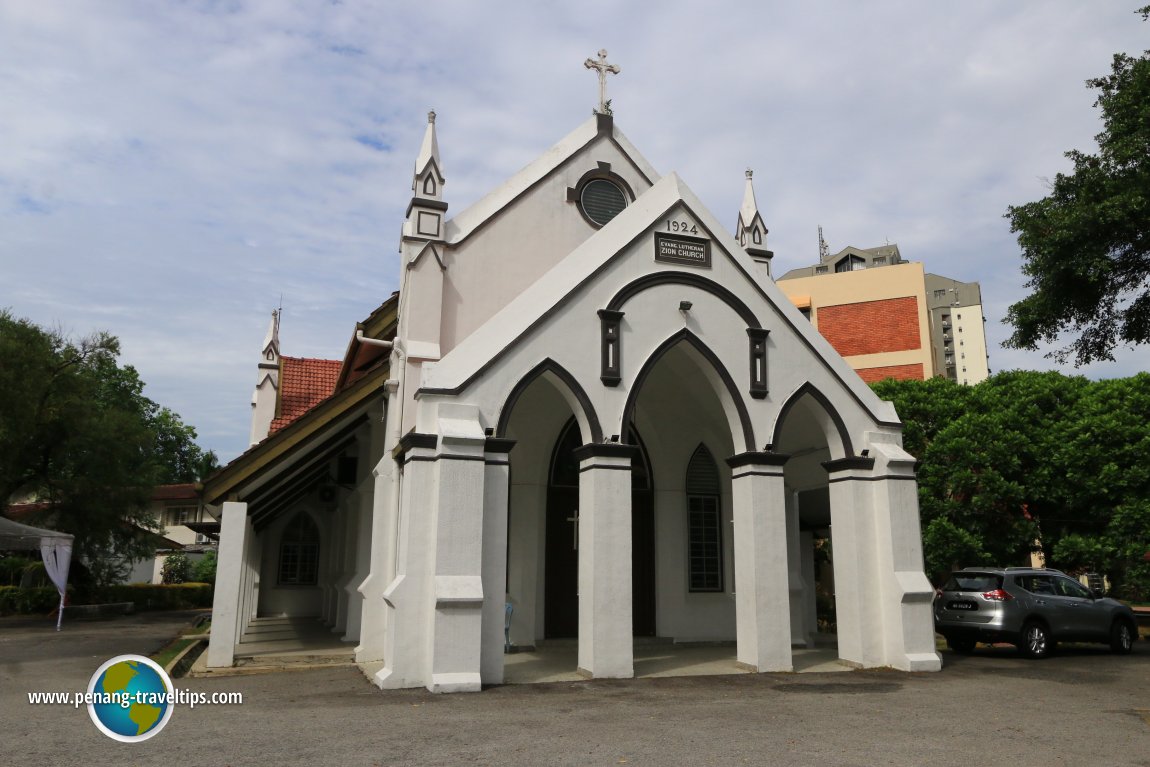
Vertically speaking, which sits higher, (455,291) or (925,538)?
(455,291)

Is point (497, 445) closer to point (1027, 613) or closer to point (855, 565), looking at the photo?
point (855, 565)

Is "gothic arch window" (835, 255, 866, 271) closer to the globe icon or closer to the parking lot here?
the parking lot

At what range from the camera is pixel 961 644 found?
48.1 feet

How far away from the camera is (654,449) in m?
15.5

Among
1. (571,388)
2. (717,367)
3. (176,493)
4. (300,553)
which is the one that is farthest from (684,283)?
(176,493)

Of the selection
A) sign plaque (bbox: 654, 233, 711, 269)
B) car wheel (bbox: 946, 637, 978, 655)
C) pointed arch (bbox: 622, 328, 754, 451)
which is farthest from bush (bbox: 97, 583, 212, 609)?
car wheel (bbox: 946, 637, 978, 655)

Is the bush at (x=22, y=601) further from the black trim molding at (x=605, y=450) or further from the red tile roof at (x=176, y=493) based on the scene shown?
the black trim molding at (x=605, y=450)

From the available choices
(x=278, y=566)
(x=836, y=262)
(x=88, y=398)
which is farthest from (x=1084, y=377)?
(x=836, y=262)

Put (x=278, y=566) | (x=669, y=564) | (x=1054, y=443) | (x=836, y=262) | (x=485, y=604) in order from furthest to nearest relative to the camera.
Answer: (x=836, y=262) < (x=278, y=566) < (x=1054, y=443) < (x=669, y=564) < (x=485, y=604)

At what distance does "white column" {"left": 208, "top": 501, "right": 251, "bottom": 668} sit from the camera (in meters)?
11.7

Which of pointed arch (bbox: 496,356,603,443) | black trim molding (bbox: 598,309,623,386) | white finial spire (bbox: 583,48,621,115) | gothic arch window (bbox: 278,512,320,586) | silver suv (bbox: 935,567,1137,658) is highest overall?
white finial spire (bbox: 583,48,621,115)

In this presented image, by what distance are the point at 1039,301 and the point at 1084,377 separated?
892 centimetres

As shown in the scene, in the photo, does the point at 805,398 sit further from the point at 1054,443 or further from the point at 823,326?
the point at 823,326

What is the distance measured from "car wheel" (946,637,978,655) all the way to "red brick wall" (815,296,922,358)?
3123 cm
